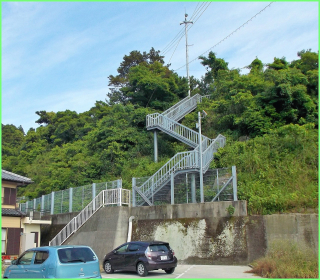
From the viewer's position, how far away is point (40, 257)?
385 inches

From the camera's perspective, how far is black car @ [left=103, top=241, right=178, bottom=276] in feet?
44.4

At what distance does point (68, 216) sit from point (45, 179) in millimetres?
10353

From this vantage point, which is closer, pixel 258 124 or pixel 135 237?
pixel 135 237

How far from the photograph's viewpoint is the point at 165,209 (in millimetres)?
19031

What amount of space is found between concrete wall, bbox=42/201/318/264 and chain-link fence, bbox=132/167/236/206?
919mm

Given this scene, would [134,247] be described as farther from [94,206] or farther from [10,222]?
[10,222]

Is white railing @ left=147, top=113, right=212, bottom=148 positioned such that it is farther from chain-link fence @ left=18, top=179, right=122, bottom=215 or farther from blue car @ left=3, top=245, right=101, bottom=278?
blue car @ left=3, top=245, right=101, bottom=278

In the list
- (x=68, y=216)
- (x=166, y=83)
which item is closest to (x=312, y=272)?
(x=68, y=216)

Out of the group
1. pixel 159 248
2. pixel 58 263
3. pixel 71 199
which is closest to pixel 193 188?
pixel 159 248

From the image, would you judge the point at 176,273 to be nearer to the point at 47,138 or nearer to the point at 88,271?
the point at 88,271

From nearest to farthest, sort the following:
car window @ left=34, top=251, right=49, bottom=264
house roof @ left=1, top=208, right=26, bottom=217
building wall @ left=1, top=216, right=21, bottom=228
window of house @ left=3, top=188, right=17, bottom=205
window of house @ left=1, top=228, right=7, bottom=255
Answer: car window @ left=34, top=251, right=49, bottom=264
window of house @ left=1, top=228, right=7, bottom=255
house roof @ left=1, top=208, right=26, bottom=217
building wall @ left=1, top=216, right=21, bottom=228
window of house @ left=3, top=188, right=17, bottom=205

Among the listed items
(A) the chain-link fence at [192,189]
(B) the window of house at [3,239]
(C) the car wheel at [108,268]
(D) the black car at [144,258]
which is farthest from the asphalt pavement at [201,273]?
(B) the window of house at [3,239]

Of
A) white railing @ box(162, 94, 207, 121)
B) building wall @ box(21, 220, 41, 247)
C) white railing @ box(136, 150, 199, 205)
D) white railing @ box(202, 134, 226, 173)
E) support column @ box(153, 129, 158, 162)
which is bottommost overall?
building wall @ box(21, 220, 41, 247)

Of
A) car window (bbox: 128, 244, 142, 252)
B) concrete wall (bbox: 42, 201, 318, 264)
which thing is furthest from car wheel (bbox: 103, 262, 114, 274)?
concrete wall (bbox: 42, 201, 318, 264)
